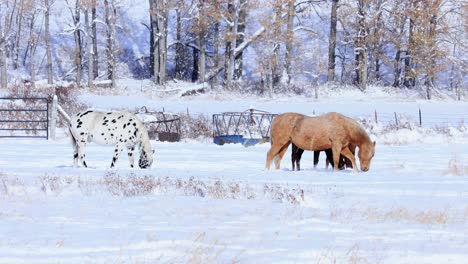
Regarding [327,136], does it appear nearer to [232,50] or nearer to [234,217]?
[234,217]

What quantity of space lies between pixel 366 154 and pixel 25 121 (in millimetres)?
12838

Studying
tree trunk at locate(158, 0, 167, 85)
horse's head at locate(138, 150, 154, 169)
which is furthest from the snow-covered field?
tree trunk at locate(158, 0, 167, 85)

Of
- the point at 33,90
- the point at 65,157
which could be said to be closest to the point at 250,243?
the point at 65,157

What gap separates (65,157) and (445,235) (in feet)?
42.0

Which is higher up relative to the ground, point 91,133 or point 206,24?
point 206,24

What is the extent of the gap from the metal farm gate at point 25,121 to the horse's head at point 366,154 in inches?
487

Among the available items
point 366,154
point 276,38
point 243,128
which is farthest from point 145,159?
point 276,38

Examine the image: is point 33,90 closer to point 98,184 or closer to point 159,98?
point 159,98

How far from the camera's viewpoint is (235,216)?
9445 millimetres

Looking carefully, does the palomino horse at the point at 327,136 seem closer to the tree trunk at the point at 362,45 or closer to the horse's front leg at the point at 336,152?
the horse's front leg at the point at 336,152

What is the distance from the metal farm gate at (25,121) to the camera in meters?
25.1

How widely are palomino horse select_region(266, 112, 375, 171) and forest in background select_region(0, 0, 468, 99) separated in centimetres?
2808

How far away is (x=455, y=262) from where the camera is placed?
695 centimetres

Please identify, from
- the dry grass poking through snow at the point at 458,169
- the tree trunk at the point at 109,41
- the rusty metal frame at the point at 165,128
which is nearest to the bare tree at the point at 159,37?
the tree trunk at the point at 109,41
